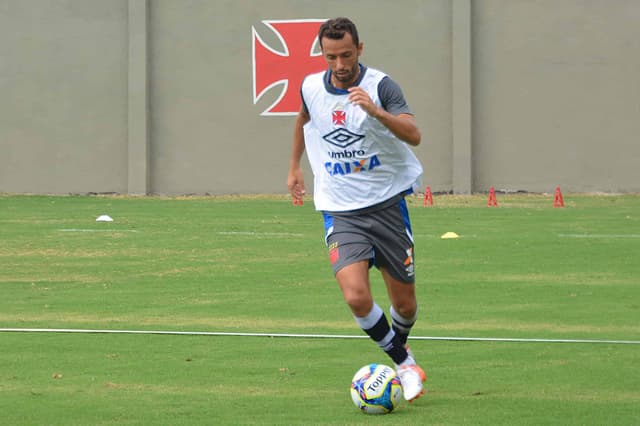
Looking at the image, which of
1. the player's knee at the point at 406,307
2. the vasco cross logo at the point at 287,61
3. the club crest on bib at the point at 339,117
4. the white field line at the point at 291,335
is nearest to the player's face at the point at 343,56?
the club crest on bib at the point at 339,117

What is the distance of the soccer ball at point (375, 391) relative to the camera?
23.3 ft

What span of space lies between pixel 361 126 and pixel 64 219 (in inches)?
721

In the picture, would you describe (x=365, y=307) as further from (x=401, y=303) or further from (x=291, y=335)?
(x=291, y=335)

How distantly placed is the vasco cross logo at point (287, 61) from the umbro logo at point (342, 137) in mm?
26261

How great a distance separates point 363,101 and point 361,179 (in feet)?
2.57

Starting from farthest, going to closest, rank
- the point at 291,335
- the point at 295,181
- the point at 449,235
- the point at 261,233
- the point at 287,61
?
1. the point at 287,61
2. the point at 261,233
3. the point at 449,235
4. the point at 291,335
5. the point at 295,181

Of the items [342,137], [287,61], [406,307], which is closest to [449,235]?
[406,307]

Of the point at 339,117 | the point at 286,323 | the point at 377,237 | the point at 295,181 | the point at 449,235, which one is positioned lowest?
the point at 286,323

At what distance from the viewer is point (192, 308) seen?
40.4 feet

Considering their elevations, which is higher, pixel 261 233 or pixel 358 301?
pixel 358 301

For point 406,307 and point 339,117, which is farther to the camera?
point 406,307

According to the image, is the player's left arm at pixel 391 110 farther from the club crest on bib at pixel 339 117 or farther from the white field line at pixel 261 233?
the white field line at pixel 261 233

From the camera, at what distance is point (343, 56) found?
7.58 metres

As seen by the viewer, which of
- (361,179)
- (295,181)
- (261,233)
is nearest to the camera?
(361,179)
